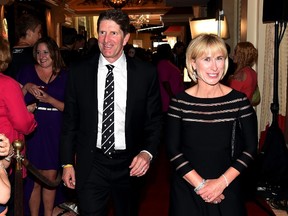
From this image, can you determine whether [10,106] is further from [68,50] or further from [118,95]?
[68,50]

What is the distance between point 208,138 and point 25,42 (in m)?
2.47

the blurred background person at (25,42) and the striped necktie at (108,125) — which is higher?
the blurred background person at (25,42)

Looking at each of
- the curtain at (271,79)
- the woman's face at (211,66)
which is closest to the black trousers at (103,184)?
the woman's face at (211,66)

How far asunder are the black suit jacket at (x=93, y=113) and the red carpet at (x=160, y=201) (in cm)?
202

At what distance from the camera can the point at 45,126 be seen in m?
4.06

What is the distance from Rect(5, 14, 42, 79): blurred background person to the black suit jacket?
1.58 metres

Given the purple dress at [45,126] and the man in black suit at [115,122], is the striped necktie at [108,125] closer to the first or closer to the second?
the man in black suit at [115,122]

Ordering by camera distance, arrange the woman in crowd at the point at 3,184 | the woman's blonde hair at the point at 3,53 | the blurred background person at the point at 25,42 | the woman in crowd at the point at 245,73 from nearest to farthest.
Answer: the woman in crowd at the point at 3,184 → the woman's blonde hair at the point at 3,53 → the blurred background person at the point at 25,42 → the woman in crowd at the point at 245,73

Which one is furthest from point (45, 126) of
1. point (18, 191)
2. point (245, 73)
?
point (245, 73)

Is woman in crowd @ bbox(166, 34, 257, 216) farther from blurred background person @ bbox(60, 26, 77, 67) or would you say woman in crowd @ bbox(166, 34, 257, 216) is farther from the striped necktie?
blurred background person @ bbox(60, 26, 77, 67)

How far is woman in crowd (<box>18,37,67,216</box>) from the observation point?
4.00 meters

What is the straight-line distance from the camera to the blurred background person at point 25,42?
14.3 feet

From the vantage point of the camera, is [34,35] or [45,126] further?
[34,35]

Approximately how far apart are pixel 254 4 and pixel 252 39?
0.49 meters
